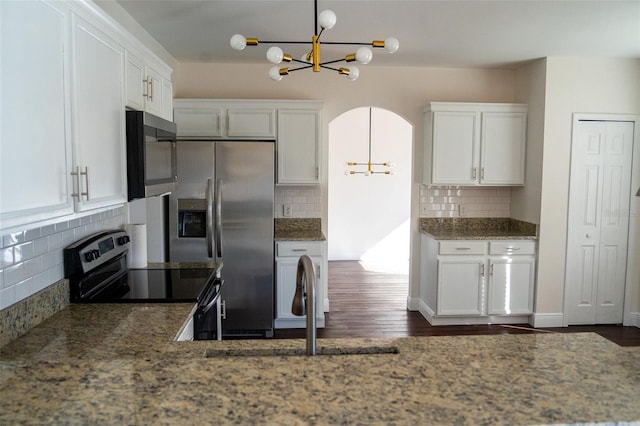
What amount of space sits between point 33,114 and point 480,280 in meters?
4.10

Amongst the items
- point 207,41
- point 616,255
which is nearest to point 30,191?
point 207,41

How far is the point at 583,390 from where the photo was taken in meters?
1.04

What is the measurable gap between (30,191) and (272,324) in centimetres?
316

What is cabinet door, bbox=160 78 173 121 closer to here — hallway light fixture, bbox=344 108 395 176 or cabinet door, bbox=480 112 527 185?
cabinet door, bbox=480 112 527 185

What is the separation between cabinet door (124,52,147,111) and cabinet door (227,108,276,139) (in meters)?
2.02

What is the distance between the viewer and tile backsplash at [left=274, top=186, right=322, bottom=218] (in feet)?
16.1

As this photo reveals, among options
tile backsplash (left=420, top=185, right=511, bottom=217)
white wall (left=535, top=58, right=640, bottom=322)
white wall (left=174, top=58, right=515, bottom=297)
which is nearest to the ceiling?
white wall (left=535, top=58, right=640, bottom=322)

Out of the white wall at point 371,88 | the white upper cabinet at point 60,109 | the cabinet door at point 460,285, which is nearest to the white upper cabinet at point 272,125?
the white wall at point 371,88

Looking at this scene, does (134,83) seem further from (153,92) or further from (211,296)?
(211,296)

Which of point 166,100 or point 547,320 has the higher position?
point 166,100

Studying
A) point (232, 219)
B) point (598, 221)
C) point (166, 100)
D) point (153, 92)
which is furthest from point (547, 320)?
point (153, 92)

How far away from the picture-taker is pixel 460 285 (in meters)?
4.55

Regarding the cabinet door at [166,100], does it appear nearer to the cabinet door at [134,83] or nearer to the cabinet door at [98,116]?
the cabinet door at [134,83]

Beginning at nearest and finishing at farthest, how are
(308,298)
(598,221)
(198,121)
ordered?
(308,298)
(198,121)
(598,221)
